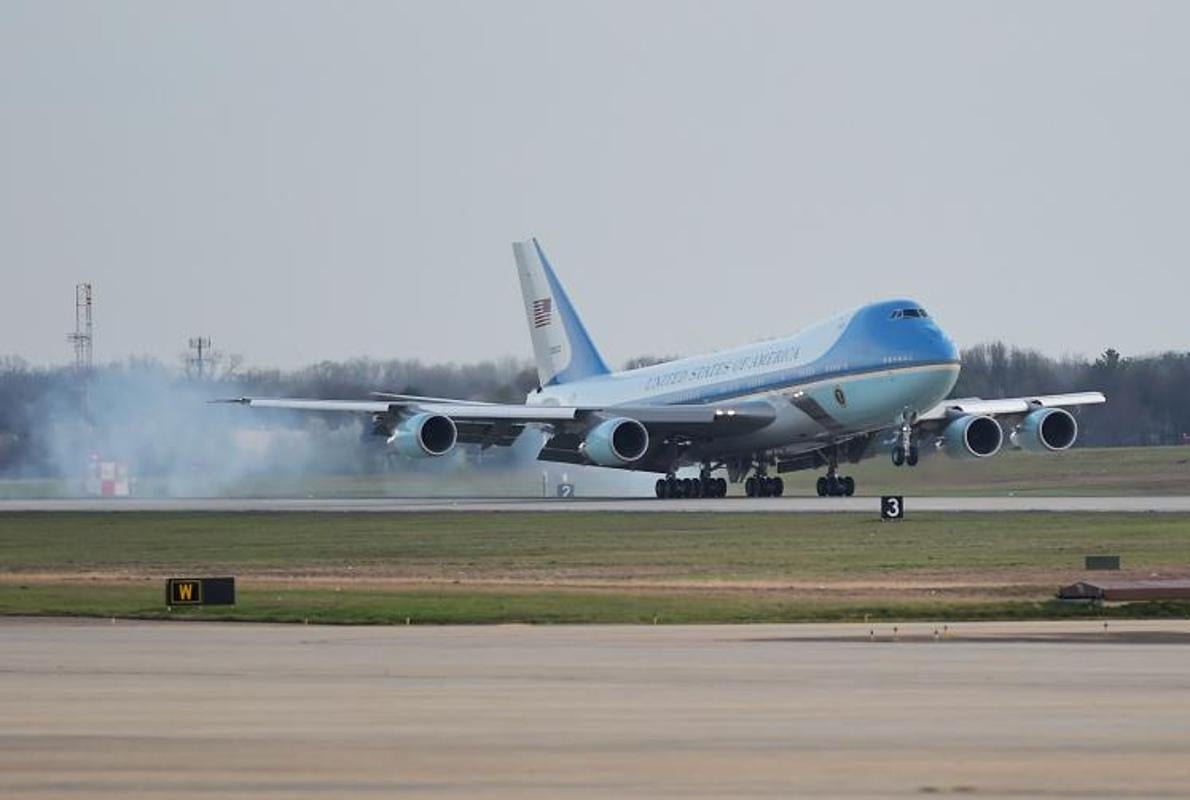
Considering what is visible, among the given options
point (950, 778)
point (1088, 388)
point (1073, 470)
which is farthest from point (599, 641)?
point (1088, 388)

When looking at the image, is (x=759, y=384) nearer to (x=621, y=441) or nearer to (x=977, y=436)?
(x=621, y=441)

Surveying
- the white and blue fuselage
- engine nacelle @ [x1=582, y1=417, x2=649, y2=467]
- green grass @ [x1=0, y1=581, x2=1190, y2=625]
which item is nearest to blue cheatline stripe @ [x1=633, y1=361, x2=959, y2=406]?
the white and blue fuselage

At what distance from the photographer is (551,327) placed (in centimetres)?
9262

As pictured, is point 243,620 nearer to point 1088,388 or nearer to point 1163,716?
point 1163,716

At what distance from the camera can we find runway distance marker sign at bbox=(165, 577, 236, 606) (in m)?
32.8

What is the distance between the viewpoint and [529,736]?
17.8 meters

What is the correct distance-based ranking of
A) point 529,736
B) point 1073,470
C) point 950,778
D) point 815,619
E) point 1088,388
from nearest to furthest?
point 950,778, point 529,736, point 815,619, point 1073,470, point 1088,388

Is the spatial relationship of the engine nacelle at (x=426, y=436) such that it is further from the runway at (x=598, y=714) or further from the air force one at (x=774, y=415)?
the runway at (x=598, y=714)

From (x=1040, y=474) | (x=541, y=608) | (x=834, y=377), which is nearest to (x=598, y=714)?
(x=541, y=608)

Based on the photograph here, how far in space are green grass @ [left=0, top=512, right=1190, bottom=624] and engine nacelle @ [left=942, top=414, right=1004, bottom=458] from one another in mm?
17832

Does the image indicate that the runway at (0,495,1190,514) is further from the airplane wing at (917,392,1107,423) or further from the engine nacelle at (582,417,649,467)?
the airplane wing at (917,392,1107,423)

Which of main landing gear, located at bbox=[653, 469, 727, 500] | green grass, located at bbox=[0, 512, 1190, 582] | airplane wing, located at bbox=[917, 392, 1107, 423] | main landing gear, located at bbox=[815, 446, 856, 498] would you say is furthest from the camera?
main landing gear, located at bbox=[653, 469, 727, 500]

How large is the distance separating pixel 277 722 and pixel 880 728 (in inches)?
180

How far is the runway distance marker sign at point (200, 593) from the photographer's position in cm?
3281
